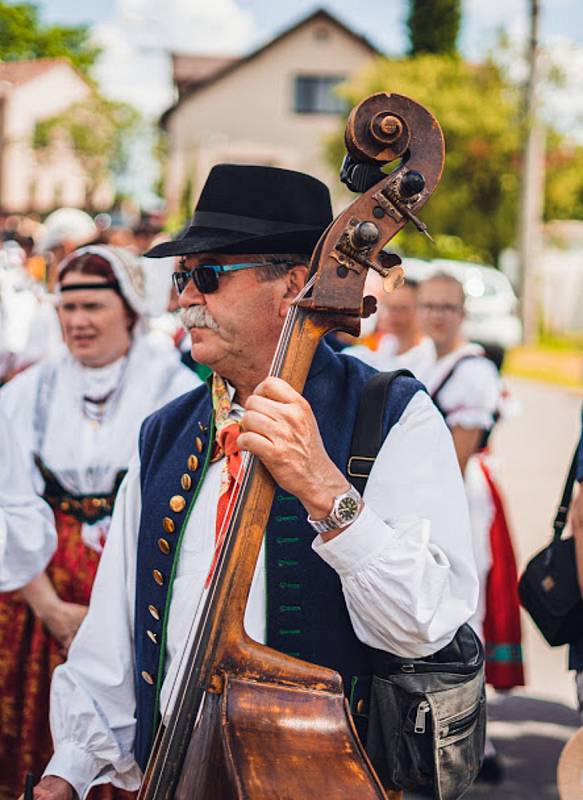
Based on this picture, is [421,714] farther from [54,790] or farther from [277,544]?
[54,790]

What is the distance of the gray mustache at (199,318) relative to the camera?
93.0 inches

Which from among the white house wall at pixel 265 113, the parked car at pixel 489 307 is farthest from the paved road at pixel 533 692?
the white house wall at pixel 265 113

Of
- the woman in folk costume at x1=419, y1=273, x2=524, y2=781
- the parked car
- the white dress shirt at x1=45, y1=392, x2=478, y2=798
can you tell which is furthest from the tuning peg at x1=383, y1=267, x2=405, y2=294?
the parked car

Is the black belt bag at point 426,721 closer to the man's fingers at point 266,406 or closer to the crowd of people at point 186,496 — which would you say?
the crowd of people at point 186,496

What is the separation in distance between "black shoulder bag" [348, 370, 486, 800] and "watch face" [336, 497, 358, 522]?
23 centimetres

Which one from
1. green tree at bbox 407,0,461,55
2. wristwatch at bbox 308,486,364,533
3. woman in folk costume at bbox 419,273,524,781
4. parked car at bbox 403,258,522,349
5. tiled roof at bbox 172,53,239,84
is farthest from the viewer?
tiled roof at bbox 172,53,239,84

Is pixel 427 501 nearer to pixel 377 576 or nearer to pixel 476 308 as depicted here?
pixel 377 576

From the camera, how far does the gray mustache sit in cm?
236

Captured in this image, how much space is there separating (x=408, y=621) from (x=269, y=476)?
37cm

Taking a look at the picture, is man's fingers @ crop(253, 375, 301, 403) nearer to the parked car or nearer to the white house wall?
the parked car

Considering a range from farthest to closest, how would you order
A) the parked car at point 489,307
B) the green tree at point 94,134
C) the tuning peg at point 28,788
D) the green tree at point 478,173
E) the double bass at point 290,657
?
1. the green tree at point 94,134
2. the green tree at point 478,173
3. the parked car at point 489,307
4. the tuning peg at point 28,788
5. the double bass at point 290,657

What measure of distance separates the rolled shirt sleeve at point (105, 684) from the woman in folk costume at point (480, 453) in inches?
108

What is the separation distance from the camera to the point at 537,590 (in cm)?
328

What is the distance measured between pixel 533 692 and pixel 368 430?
13.4 feet
